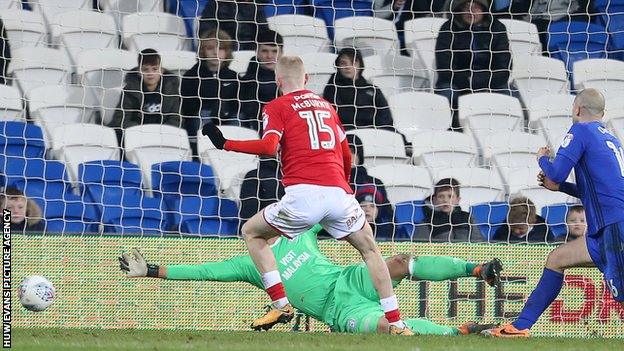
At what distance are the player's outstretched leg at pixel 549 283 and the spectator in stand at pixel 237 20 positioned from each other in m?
5.07

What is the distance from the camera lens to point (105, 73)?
11.9 metres

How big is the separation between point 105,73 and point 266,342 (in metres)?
5.26

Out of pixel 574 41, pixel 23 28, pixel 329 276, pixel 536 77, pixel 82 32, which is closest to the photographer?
pixel 329 276

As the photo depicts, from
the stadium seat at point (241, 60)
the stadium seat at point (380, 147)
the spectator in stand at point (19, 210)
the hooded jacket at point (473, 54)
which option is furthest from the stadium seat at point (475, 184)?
the spectator in stand at point (19, 210)

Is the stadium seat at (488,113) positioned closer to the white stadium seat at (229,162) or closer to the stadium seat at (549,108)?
the stadium seat at (549,108)

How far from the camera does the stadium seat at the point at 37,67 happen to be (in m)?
11.7

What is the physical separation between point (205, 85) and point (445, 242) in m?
2.97

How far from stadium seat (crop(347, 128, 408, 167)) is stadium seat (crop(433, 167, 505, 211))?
414 millimetres

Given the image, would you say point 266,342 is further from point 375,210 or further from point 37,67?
point 37,67

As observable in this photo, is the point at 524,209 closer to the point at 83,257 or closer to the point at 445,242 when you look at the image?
the point at 445,242

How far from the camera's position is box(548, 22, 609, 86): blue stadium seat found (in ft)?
44.0

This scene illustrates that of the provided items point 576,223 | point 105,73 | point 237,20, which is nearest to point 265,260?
point 576,223

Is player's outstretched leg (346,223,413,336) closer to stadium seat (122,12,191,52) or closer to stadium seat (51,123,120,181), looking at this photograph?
stadium seat (51,123,120,181)

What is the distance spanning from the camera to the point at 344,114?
1196cm
